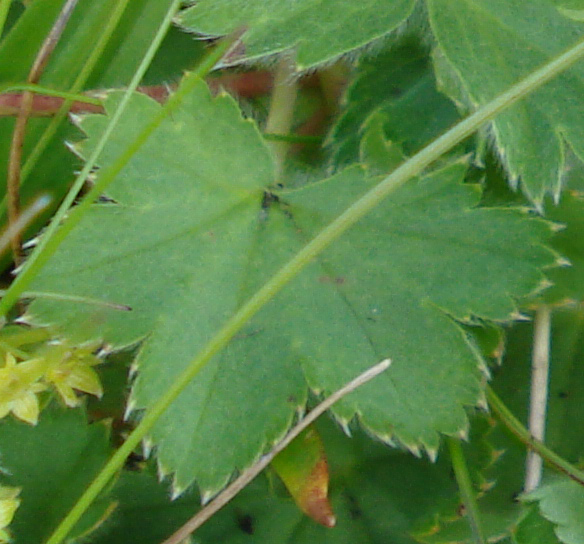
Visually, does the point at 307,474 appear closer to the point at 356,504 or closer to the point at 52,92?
the point at 356,504

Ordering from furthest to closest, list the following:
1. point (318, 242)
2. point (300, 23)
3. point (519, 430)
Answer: point (519, 430) < point (300, 23) < point (318, 242)

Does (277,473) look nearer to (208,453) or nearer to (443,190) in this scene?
(208,453)

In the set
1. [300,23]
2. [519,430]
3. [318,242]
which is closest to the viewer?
[318,242]

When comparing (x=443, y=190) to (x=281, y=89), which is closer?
(x=443, y=190)

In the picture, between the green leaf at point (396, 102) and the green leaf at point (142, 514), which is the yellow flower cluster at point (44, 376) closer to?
the green leaf at point (142, 514)

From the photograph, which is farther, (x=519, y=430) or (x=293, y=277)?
(x=519, y=430)

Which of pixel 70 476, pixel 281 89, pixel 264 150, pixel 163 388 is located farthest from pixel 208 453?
pixel 281 89

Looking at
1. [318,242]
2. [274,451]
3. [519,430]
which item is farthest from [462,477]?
[318,242]
